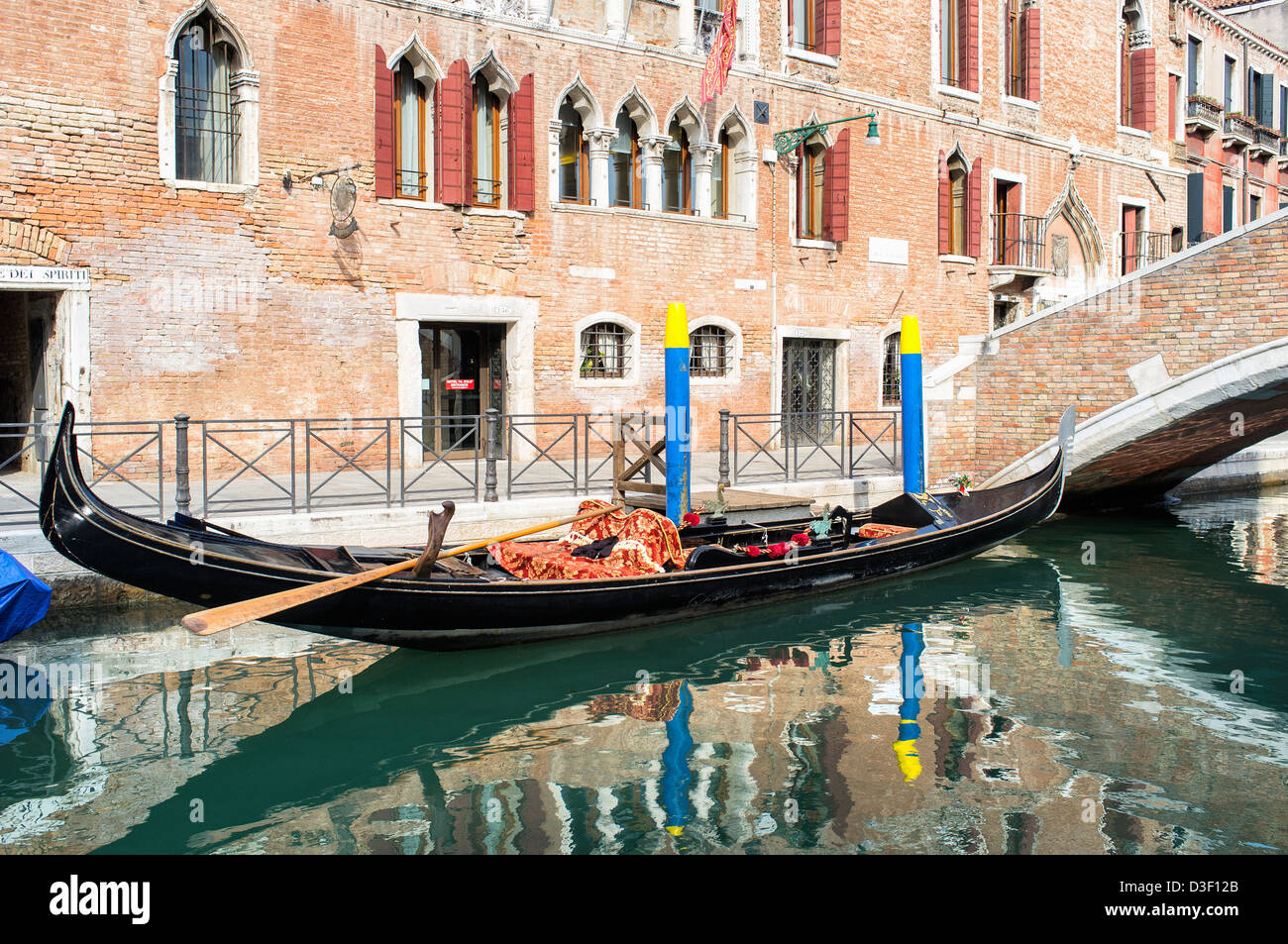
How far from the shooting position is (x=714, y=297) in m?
13.9

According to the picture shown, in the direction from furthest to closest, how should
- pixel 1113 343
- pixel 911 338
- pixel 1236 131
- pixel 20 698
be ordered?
pixel 1236 131 → pixel 1113 343 → pixel 911 338 → pixel 20 698

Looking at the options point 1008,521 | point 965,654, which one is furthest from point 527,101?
point 965,654

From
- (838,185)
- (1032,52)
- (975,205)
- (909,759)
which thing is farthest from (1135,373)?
(1032,52)

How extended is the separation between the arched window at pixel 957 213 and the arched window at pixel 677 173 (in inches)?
181

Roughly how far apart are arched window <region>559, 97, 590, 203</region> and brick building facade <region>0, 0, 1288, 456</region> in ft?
0.08

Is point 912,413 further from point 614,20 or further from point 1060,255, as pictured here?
point 1060,255

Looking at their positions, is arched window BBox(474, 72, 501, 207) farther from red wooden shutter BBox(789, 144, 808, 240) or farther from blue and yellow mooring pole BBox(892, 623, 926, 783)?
blue and yellow mooring pole BBox(892, 623, 926, 783)

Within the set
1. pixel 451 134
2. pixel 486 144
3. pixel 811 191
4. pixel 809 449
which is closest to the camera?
pixel 451 134

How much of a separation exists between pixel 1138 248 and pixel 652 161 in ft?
31.9

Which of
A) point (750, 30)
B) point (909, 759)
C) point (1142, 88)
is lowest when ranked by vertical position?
point (909, 759)

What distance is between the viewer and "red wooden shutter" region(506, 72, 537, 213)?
12141mm

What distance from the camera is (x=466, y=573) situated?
7.12m

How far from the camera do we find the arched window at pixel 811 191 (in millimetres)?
14992

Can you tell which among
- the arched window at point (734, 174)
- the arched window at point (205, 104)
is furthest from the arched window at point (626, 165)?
the arched window at point (205, 104)
